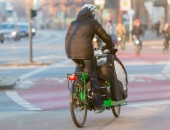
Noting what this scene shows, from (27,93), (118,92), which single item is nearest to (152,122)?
(118,92)

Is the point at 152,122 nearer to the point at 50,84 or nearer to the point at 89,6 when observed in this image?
the point at 89,6

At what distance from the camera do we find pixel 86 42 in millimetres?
10117

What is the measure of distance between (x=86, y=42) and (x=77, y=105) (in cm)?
97

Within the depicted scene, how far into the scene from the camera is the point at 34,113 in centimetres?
1181

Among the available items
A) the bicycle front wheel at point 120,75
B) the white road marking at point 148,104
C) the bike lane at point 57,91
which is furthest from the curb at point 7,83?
the bicycle front wheel at point 120,75

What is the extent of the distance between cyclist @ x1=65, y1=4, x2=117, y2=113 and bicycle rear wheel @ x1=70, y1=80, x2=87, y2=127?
25 centimetres

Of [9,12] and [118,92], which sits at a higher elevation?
[118,92]

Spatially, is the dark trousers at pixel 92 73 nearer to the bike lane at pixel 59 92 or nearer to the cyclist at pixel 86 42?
the cyclist at pixel 86 42

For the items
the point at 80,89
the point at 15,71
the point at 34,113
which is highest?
the point at 80,89

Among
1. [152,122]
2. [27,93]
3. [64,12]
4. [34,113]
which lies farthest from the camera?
[64,12]

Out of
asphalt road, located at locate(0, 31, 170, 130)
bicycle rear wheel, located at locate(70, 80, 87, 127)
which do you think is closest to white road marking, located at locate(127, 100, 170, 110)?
asphalt road, located at locate(0, 31, 170, 130)

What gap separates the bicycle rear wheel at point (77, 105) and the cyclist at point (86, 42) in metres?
0.25

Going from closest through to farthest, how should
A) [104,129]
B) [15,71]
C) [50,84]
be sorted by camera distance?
1. [104,129]
2. [50,84]
3. [15,71]

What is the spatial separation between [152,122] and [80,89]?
4.13 ft
